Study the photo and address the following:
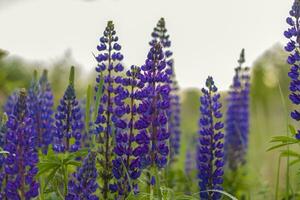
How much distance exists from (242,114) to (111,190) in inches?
124

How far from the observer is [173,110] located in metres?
5.91

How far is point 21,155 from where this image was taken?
2.76 m

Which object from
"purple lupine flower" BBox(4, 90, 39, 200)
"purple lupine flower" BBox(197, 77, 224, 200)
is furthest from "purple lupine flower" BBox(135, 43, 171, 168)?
"purple lupine flower" BBox(4, 90, 39, 200)

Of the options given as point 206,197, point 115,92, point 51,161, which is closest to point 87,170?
point 51,161

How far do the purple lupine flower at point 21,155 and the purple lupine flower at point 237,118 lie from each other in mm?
3308

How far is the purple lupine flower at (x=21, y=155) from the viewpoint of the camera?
109 inches

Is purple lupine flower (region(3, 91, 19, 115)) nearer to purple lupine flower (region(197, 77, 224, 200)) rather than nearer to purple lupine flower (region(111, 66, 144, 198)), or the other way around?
purple lupine flower (region(111, 66, 144, 198))

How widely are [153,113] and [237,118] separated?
3.14 metres

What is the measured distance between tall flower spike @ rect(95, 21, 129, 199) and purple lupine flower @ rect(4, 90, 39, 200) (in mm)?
542

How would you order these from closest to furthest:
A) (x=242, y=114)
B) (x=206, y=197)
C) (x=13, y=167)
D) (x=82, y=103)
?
1. (x=13, y=167)
2. (x=206, y=197)
3. (x=82, y=103)
4. (x=242, y=114)

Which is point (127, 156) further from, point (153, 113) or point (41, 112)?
point (41, 112)

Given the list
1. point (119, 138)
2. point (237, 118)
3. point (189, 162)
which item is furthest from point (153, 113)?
point (189, 162)

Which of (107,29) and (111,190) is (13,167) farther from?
(107,29)

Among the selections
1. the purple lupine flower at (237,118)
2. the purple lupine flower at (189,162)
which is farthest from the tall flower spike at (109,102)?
the purple lupine flower at (189,162)
